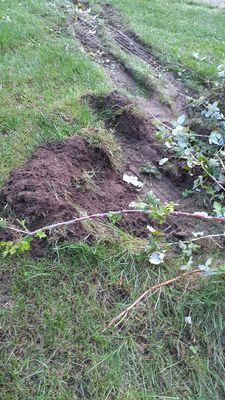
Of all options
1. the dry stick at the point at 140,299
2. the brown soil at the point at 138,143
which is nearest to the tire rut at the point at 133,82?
the brown soil at the point at 138,143

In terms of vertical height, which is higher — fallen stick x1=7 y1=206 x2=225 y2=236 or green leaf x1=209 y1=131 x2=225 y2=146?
green leaf x1=209 y1=131 x2=225 y2=146

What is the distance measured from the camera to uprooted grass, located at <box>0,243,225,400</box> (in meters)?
2.37

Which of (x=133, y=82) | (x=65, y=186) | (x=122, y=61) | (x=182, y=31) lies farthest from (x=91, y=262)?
(x=182, y=31)

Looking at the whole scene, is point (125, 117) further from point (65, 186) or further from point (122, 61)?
point (122, 61)

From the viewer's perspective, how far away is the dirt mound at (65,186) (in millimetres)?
2992

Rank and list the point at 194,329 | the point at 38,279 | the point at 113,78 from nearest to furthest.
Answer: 1. the point at 194,329
2. the point at 38,279
3. the point at 113,78

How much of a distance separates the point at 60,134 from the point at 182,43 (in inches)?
146

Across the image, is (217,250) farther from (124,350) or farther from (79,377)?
(79,377)

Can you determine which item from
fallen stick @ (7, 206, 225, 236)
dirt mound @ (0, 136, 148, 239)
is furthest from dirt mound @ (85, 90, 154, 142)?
fallen stick @ (7, 206, 225, 236)

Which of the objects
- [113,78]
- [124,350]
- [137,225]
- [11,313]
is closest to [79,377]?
[124,350]

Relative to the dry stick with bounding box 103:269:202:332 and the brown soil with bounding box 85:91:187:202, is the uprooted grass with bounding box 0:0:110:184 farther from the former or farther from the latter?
the dry stick with bounding box 103:269:202:332

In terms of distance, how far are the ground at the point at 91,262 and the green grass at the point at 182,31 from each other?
2.60ft

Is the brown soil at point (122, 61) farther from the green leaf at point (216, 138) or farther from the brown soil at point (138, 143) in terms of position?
the green leaf at point (216, 138)

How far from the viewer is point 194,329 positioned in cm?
256
